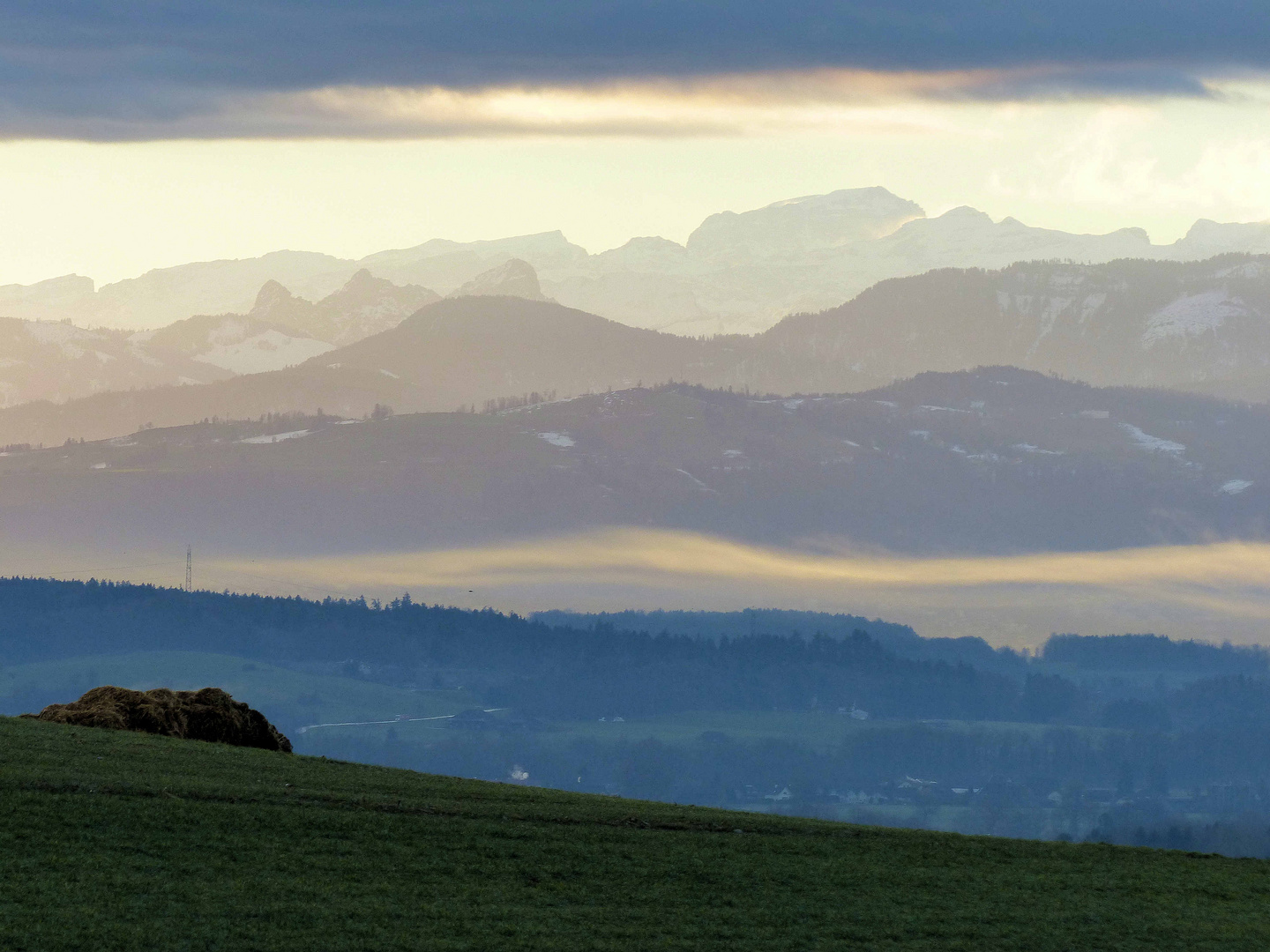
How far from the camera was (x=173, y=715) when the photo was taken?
87.2 metres

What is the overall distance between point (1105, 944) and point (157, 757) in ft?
128

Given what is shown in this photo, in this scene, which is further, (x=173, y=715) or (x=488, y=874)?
(x=173, y=715)

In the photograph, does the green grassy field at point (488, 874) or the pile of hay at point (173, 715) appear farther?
the pile of hay at point (173, 715)

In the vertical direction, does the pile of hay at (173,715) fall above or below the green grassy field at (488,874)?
above

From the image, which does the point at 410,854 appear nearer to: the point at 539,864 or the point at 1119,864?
the point at 539,864

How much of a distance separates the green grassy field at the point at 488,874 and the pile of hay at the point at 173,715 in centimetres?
641

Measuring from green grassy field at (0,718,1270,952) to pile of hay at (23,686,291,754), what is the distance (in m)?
6.41

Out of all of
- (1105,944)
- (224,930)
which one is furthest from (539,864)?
(1105,944)

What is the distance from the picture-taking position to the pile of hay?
85.6m

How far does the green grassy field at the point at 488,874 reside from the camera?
173 feet

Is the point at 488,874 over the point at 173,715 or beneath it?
beneath

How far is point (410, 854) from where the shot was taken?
205 ft

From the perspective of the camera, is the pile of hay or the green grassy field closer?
the green grassy field

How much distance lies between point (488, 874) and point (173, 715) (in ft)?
103
